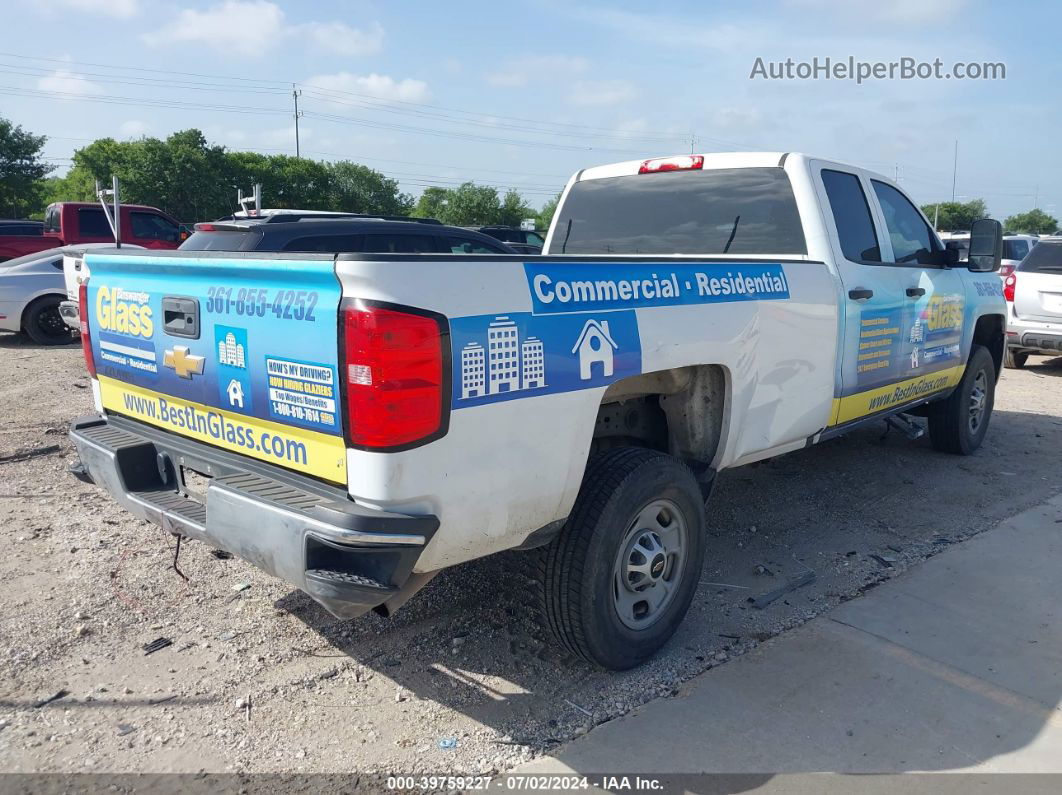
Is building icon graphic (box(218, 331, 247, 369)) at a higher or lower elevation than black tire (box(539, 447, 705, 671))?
higher

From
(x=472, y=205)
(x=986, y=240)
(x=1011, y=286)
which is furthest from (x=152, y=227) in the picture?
(x=472, y=205)

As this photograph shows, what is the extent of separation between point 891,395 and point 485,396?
3.45m

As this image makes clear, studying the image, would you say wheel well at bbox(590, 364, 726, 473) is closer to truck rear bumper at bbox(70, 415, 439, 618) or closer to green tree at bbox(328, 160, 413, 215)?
truck rear bumper at bbox(70, 415, 439, 618)

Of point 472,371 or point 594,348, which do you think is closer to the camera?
point 472,371

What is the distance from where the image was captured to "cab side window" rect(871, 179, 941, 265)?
5.27 m

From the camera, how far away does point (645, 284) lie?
10.5 feet

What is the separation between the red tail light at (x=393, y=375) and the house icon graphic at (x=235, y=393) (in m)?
0.59

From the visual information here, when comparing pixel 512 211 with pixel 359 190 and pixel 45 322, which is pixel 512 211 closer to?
pixel 359 190

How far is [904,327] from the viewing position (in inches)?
204

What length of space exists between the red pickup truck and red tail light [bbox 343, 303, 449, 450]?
14.5 meters

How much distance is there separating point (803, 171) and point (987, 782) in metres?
3.04

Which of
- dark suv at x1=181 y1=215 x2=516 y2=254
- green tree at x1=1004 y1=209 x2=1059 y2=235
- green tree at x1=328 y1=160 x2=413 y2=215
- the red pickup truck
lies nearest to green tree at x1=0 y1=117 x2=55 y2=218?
green tree at x1=328 y1=160 x2=413 y2=215

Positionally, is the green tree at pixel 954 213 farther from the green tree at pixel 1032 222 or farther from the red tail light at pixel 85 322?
the red tail light at pixel 85 322

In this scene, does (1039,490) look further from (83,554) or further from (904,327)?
(83,554)
